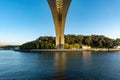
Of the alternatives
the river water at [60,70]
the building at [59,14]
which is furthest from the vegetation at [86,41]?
the river water at [60,70]

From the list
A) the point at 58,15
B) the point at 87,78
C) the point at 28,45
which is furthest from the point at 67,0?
the point at 28,45

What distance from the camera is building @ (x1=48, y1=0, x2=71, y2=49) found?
7494cm

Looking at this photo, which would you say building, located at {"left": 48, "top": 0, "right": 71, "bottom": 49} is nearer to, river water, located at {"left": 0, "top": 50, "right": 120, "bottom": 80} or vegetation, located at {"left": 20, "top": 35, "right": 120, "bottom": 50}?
river water, located at {"left": 0, "top": 50, "right": 120, "bottom": 80}

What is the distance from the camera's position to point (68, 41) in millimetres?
147000

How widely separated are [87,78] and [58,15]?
68.6 meters

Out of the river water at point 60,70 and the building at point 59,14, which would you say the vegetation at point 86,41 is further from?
the river water at point 60,70

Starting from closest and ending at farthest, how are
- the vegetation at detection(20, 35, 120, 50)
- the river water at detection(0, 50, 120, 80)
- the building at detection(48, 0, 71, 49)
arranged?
1. the river water at detection(0, 50, 120, 80)
2. the building at detection(48, 0, 71, 49)
3. the vegetation at detection(20, 35, 120, 50)

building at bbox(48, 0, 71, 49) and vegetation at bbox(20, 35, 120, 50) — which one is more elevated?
building at bbox(48, 0, 71, 49)

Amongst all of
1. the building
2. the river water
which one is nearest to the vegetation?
the building

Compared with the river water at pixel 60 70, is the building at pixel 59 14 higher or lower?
higher

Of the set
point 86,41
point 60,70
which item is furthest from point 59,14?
point 60,70

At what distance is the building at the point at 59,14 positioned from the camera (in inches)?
2950

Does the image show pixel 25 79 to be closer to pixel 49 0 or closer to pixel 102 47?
pixel 49 0

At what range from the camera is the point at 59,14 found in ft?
296
